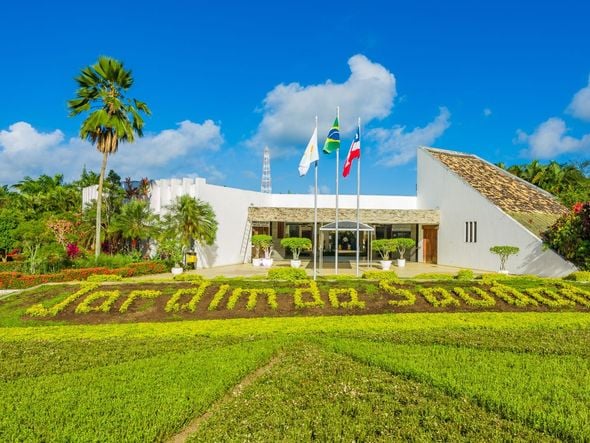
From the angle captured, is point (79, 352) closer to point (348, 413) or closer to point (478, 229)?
point (348, 413)

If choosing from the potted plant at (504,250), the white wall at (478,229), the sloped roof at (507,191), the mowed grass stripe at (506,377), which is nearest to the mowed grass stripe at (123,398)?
the mowed grass stripe at (506,377)

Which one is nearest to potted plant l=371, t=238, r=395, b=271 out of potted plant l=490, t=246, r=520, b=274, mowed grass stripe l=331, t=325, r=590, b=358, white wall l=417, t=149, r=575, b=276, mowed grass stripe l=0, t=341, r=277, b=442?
white wall l=417, t=149, r=575, b=276

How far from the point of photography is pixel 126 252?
2070 centimetres

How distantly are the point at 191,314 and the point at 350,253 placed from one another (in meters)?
19.6

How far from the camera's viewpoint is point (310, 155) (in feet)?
48.9

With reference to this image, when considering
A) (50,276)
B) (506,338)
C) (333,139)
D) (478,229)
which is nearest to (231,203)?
(333,139)

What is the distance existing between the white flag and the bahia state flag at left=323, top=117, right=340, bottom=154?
0.54 m

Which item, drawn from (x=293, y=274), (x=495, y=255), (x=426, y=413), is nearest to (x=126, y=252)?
(x=293, y=274)

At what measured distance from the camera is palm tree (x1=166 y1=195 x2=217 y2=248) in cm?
1872

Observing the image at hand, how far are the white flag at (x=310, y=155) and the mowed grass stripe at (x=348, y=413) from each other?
10235 millimetres

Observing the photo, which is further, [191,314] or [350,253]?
[350,253]

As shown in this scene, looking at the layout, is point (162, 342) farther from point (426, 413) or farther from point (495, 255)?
point (495, 255)

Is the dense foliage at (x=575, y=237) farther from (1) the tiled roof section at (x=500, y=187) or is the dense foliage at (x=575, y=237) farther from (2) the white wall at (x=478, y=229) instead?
(1) the tiled roof section at (x=500, y=187)

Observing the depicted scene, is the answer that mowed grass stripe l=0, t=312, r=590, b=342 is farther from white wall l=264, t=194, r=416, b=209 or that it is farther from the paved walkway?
white wall l=264, t=194, r=416, b=209
